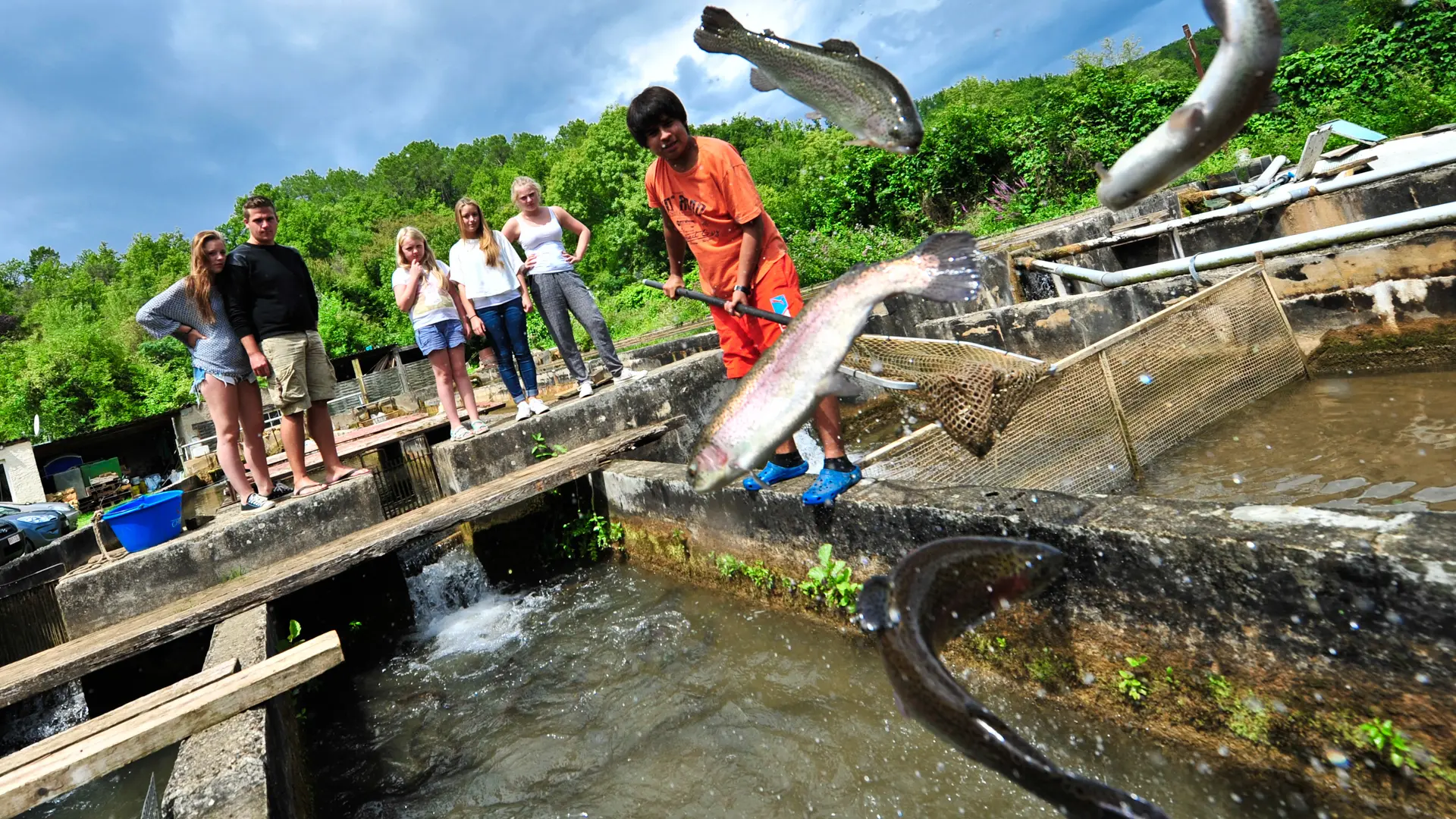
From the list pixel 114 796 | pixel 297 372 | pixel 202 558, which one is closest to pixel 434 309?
pixel 297 372

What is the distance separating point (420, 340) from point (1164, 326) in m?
6.06

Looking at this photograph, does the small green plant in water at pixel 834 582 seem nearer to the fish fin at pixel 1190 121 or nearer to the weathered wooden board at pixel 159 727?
the weathered wooden board at pixel 159 727

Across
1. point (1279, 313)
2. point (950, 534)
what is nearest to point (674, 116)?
point (950, 534)

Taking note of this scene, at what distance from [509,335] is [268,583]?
2921 millimetres

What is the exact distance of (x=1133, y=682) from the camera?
2693 mm

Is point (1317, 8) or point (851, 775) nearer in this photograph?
point (851, 775)

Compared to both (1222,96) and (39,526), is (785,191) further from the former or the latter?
(1222,96)

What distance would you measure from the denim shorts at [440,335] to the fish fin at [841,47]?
4794mm

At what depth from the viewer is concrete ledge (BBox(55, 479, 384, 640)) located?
193 inches

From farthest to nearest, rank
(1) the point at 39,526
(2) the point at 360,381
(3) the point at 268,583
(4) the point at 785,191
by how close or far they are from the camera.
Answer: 1. (4) the point at 785,191
2. (2) the point at 360,381
3. (1) the point at 39,526
4. (3) the point at 268,583

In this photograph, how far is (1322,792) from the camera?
2242mm

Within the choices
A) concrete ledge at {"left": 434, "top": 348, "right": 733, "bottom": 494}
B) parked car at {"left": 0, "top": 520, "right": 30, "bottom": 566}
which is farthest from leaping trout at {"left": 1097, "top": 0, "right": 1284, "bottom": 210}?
parked car at {"left": 0, "top": 520, "right": 30, "bottom": 566}

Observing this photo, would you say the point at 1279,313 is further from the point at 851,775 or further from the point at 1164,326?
the point at 851,775

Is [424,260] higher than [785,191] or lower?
lower
